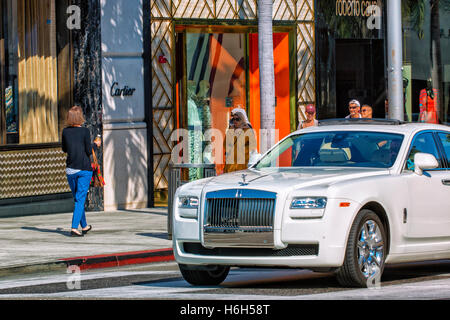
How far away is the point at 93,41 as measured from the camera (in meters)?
20.8

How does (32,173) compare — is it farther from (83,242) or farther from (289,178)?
(289,178)

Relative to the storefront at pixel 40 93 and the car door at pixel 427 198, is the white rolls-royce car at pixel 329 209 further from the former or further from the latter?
the storefront at pixel 40 93

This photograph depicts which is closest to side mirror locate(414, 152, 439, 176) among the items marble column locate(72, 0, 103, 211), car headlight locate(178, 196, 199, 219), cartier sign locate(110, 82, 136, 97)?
car headlight locate(178, 196, 199, 219)

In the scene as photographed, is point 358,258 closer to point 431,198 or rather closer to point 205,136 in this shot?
point 431,198

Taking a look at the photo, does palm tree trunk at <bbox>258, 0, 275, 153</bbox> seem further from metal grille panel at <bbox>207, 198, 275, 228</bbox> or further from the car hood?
metal grille panel at <bbox>207, 198, 275, 228</bbox>

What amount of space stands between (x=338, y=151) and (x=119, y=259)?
145 inches

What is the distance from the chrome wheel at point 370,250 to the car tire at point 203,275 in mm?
1535

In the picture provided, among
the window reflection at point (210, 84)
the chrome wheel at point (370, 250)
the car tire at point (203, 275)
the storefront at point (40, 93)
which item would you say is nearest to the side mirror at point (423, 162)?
the chrome wheel at point (370, 250)

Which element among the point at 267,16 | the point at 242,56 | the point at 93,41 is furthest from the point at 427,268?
the point at 242,56

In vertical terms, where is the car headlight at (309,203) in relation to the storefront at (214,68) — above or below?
below

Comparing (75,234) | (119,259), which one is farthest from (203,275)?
(75,234)

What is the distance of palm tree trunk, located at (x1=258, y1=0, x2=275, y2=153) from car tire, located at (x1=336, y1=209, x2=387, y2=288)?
6761 millimetres

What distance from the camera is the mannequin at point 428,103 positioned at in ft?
89.9
